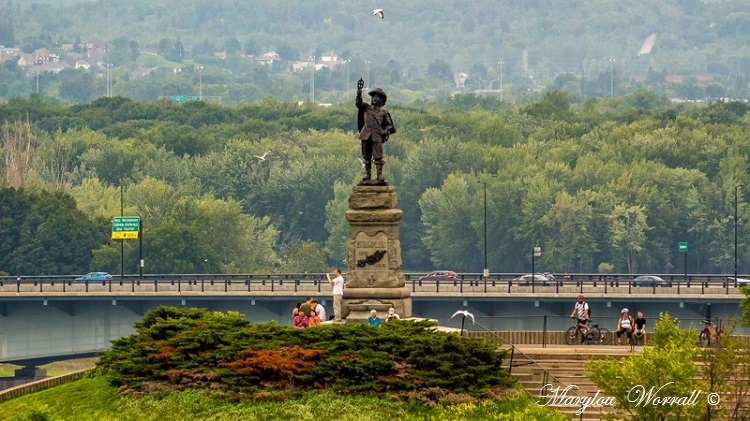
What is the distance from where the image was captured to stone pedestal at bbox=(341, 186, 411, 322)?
222 feet

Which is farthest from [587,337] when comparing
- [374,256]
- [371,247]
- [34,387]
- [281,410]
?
[34,387]

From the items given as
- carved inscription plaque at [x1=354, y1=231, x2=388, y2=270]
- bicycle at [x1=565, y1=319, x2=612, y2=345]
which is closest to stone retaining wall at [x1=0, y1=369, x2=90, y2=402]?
carved inscription plaque at [x1=354, y1=231, x2=388, y2=270]

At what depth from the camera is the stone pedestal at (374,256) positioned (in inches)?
2665

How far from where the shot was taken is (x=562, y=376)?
64.9m

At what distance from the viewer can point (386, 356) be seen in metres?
61.3

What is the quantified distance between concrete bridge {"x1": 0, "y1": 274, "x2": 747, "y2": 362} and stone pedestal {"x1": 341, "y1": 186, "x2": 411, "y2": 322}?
176ft

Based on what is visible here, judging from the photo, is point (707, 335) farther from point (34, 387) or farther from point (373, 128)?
point (34, 387)

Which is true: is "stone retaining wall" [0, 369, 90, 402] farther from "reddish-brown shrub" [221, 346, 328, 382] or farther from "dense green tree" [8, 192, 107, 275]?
"dense green tree" [8, 192, 107, 275]

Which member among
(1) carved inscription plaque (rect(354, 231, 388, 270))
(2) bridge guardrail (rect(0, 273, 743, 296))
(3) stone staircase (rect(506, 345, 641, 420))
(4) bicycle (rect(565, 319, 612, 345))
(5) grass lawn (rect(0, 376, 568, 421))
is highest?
(1) carved inscription plaque (rect(354, 231, 388, 270))

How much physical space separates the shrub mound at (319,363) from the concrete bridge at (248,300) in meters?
58.2

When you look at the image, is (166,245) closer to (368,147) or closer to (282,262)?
(282,262)

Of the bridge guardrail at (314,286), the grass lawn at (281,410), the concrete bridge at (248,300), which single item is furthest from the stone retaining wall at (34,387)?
the bridge guardrail at (314,286)

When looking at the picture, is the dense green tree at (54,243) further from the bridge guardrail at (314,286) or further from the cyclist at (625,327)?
the cyclist at (625,327)

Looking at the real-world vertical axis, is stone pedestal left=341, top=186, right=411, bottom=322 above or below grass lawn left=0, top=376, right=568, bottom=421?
above
